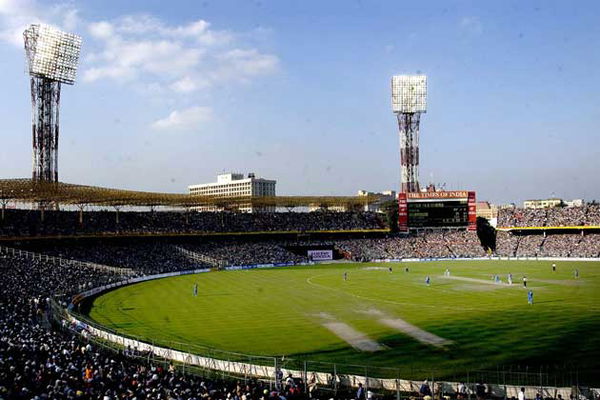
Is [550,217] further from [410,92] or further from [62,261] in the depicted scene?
[62,261]

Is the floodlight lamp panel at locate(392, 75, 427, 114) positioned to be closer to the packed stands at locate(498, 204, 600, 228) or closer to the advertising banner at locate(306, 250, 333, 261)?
the packed stands at locate(498, 204, 600, 228)

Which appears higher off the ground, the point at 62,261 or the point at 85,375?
the point at 85,375

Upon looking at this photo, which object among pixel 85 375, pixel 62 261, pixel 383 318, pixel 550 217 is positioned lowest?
pixel 383 318

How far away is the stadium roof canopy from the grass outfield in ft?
44.8

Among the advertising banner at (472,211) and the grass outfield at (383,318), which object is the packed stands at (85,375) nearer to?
the grass outfield at (383,318)

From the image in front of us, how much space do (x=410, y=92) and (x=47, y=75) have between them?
6522cm

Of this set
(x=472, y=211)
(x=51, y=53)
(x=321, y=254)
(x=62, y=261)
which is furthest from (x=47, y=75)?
(x=472, y=211)

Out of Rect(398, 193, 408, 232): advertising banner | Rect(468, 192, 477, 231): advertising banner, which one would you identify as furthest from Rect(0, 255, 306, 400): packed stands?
Rect(468, 192, 477, 231): advertising banner

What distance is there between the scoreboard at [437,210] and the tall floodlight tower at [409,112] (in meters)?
11.3

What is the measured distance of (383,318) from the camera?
3591cm

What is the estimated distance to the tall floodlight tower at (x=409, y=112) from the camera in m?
107

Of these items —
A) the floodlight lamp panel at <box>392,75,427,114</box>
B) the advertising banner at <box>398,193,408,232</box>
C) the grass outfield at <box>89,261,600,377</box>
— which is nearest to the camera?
the grass outfield at <box>89,261,600,377</box>

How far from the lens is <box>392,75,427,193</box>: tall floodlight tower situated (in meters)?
107

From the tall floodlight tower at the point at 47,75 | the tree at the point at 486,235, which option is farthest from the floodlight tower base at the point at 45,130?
the tree at the point at 486,235
